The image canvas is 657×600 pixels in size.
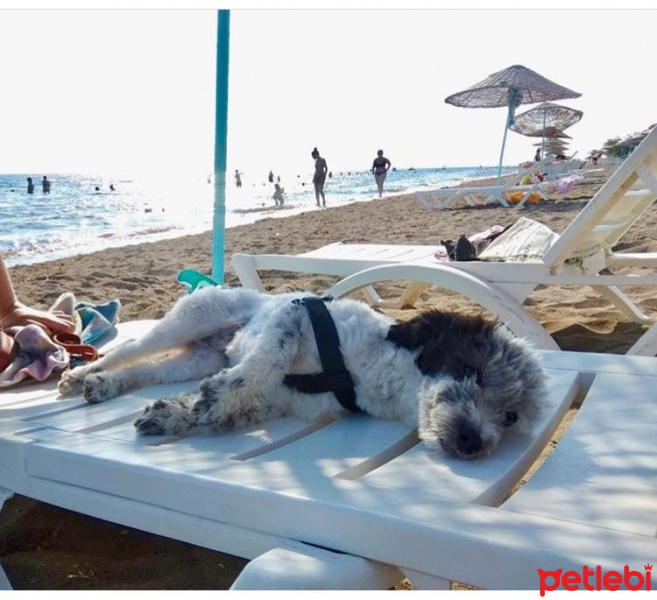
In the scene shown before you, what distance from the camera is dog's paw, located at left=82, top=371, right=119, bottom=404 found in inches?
119

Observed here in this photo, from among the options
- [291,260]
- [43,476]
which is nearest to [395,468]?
[43,476]

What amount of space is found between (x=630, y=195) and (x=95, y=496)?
4097 millimetres

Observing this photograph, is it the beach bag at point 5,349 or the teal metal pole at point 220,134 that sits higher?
the teal metal pole at point 220,134

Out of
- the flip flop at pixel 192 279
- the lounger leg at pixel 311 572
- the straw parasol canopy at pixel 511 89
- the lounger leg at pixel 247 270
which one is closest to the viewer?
the lounger leg at pixel 311 572

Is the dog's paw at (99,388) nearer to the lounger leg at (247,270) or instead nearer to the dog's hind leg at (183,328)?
the dog's hind leg at (183,328)

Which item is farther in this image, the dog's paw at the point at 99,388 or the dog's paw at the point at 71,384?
the dog's paw at the point at 71,384

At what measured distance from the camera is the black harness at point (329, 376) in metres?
2.60

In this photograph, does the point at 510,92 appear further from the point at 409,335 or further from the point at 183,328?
the point at 409,335

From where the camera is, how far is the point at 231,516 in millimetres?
1867

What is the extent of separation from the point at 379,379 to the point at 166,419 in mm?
775

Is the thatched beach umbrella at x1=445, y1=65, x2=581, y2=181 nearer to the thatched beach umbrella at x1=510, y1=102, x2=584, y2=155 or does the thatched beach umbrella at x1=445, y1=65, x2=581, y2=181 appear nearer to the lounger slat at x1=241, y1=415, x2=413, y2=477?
the thatched beach umbrella at x1=510, y1=102, x2=584, y2=155

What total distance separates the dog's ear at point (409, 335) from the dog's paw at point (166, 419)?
30.9 inches

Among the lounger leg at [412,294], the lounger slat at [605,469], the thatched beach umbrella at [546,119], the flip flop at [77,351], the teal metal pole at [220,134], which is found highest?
the thatched beach umbrella at [546,119]

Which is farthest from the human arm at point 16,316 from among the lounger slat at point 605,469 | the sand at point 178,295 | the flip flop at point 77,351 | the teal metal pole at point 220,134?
the lounger slat at point 605,469
